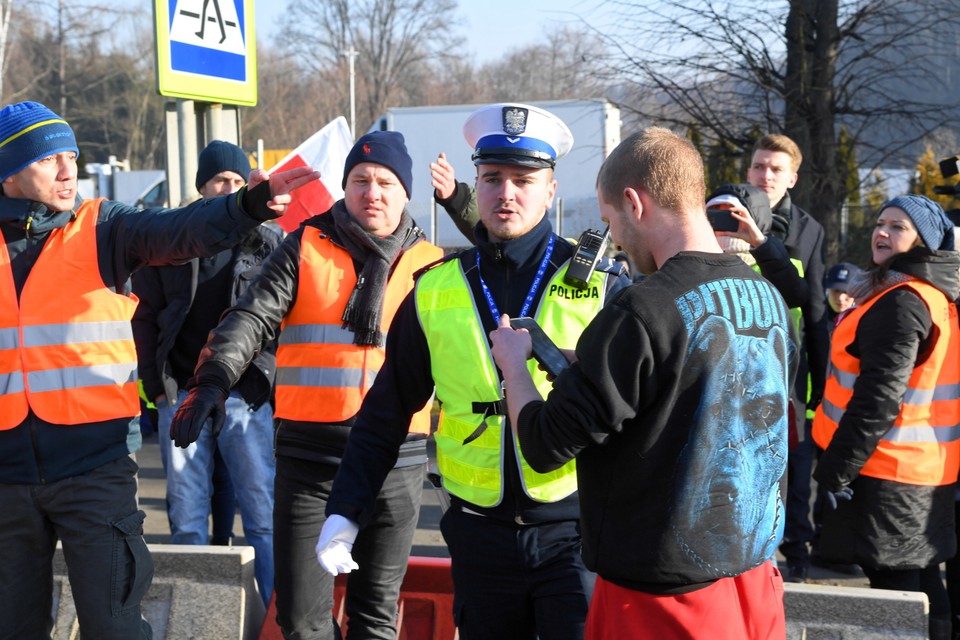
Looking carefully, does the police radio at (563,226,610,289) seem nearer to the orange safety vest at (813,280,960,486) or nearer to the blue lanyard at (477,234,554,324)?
the blue lanyard at (477,234,554,324)

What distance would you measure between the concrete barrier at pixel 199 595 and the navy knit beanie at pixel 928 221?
3061 mm

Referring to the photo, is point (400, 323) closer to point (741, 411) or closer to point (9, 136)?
point (741, 411)

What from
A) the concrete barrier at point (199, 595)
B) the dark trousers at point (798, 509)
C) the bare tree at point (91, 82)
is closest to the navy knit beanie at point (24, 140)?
the concrete barrier at point (199, 595)

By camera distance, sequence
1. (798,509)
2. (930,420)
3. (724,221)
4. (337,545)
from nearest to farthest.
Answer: (337,545)
(930,420)
(724,221)
(798,509)

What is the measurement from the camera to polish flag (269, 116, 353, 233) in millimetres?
6637

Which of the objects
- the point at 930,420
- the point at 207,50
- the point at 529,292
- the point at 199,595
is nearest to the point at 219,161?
the point at 207,50

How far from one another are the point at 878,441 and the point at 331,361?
2209 mm

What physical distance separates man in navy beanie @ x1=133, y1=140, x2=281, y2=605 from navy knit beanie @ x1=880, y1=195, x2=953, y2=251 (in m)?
2.98

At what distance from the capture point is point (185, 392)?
5.27 m

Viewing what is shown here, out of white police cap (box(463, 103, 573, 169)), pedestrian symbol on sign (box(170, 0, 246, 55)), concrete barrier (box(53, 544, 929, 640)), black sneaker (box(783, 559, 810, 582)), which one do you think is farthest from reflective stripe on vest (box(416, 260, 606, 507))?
black sneaker (box(783, 559, 810, 582))

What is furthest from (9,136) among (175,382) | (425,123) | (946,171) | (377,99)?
(377,99)

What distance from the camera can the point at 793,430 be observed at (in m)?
4.93

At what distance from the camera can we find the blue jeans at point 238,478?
16.6 ft

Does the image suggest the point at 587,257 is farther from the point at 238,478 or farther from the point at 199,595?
the point at 238,478
